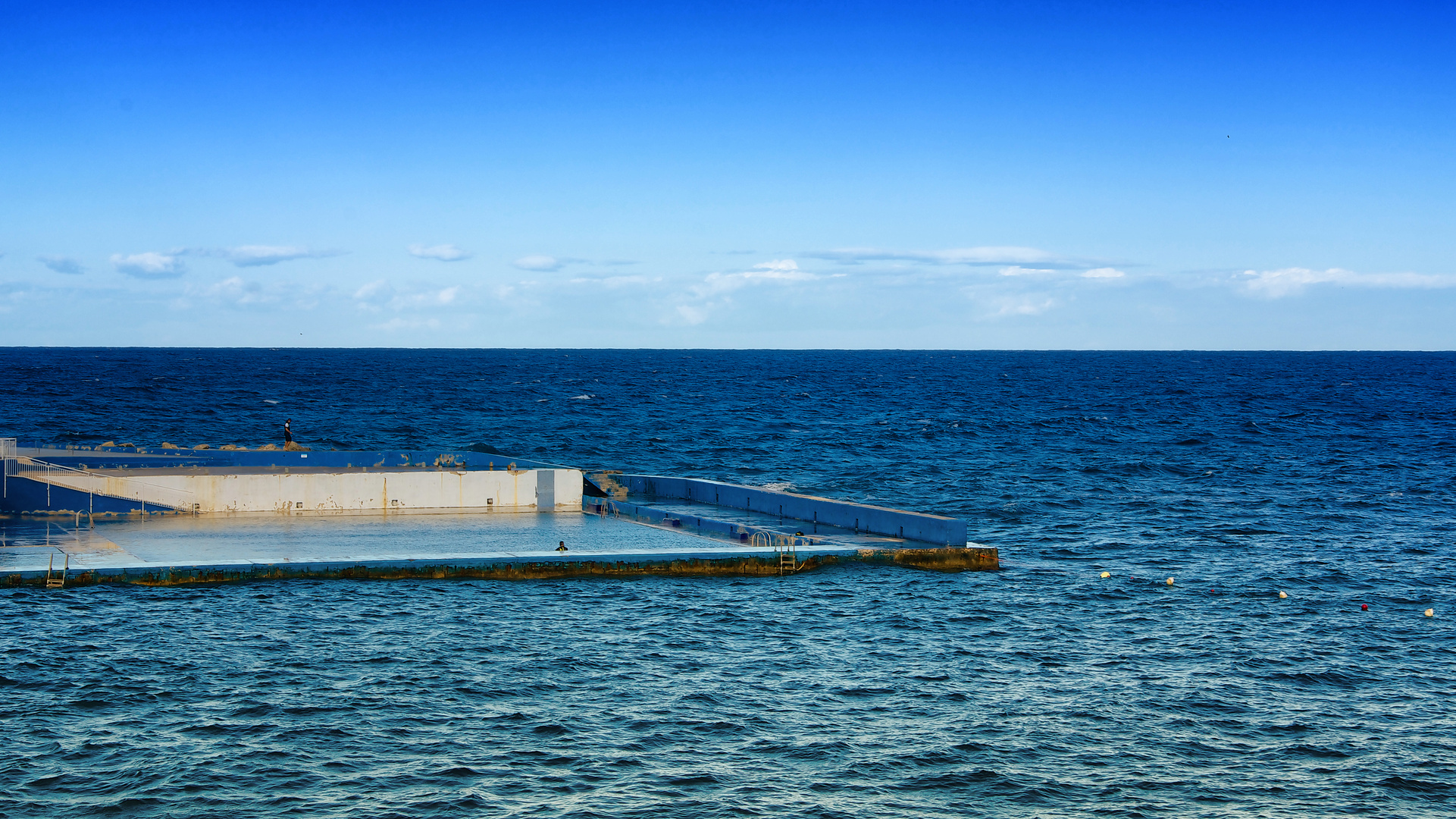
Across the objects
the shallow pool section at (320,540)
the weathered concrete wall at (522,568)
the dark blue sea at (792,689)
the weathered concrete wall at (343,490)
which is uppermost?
the weathered concrete wall at (343,490)

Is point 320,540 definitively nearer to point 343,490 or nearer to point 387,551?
point 387,551

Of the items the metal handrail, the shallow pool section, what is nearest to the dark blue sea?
the shallow pool section

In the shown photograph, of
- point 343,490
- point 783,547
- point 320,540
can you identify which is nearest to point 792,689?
point 783,547

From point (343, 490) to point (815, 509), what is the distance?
19.0m

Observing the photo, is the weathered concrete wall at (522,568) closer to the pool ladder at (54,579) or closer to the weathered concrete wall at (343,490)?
the pool ladder at (54,579)

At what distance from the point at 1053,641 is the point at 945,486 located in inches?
1612

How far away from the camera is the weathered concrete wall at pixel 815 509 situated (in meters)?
45.3

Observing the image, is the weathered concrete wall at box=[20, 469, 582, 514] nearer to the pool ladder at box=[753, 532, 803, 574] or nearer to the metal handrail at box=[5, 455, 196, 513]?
the metal handrail at box=[5, 455, 196, 513]

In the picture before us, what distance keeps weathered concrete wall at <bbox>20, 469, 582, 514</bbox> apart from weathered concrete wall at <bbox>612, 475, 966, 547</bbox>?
7.15 metres

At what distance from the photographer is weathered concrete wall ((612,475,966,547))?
4534cm

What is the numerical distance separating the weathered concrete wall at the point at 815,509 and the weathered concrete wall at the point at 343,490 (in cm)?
715

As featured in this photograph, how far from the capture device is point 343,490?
48.4 metres

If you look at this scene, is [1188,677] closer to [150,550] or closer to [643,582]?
[643,582]

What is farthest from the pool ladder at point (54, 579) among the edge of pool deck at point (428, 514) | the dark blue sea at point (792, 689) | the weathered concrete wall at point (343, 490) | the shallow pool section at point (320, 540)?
the weathered concrete wall at point (343, 490)
